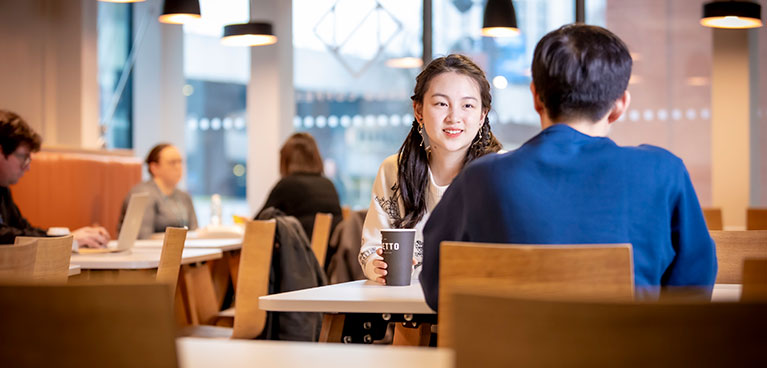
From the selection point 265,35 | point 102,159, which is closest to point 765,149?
point 265,35

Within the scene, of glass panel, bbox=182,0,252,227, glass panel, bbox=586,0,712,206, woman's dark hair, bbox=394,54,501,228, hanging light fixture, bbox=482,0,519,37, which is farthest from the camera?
glass panel, bbox=182,0,252,227

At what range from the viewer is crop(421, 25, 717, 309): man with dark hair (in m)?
1.39

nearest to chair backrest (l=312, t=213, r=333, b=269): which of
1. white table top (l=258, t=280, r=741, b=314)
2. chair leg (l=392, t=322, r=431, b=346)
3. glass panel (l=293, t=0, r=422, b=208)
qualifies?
chair leg (l=392, t=322, r=431, b=346)

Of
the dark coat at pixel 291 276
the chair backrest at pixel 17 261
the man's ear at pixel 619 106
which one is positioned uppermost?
the man's ear at pixel 619 106

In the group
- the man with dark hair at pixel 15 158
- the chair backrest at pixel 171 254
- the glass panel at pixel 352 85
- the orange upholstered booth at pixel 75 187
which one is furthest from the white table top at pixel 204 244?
the glass panel at pixel 352 85

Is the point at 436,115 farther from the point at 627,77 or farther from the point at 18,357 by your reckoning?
the point at 18,357

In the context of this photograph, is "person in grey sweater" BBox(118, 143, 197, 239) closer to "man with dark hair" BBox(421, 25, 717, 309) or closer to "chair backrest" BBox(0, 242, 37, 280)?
"chair backrest" BBox(0, 242, 37, 280)

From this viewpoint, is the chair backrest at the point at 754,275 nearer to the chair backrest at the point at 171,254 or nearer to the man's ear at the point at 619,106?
the man's ear at the point at 619,106

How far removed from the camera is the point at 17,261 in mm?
1617

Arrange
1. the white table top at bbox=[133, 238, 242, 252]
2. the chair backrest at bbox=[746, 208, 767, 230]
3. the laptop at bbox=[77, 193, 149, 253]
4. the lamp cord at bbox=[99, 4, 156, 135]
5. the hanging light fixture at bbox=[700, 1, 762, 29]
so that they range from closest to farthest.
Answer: the laptop at bbox=[77, 193, 149, 253] → the white table top at bbox=[133, 238, 242, 252] → the chair backrest at bbox=[746, 208, 767, 230] → the hanging light fixture at bbox=[700, 1, 762, 29] → the lamp cord at bbox=[99, 4, 156, 135]

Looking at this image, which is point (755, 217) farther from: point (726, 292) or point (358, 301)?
point (358, 301)

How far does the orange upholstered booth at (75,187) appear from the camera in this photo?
212 inches

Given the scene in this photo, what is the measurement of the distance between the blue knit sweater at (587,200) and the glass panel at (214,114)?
23.6 feet

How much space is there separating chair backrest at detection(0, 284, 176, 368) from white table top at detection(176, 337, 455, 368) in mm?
47
